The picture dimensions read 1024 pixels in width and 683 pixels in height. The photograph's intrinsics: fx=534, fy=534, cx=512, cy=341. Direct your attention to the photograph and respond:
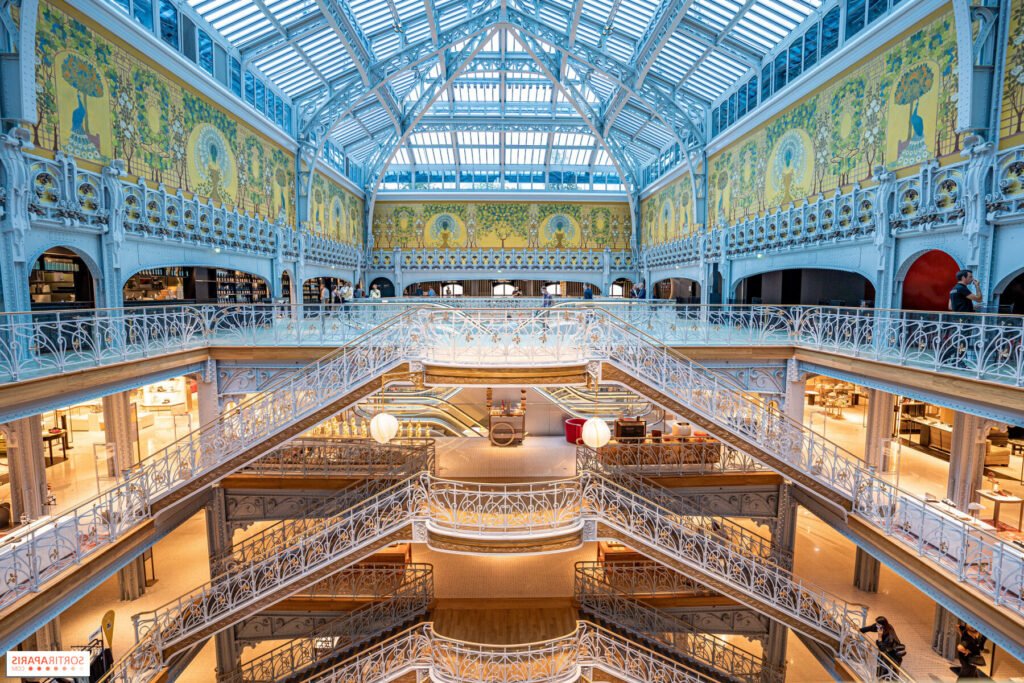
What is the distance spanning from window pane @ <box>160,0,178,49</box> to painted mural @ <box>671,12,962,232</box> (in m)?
15.7

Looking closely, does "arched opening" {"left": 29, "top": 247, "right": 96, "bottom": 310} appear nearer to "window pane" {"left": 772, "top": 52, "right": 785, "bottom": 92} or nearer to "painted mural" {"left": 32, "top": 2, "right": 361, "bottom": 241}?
"painted mural" {"left": 32, "top": 2, "right": 361, "bottom": 241}

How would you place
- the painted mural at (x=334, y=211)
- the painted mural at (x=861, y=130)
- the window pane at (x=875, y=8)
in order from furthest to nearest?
the painted mural at (x=334, y=211) < the window pane at (x=875, y=8) < the painted mural at (x=861, y=130)

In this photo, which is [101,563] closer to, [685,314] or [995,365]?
[685,314]

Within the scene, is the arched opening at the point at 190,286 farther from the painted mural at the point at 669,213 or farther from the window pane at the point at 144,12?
the painted mural at the point at 669,213

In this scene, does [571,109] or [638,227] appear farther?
[638,227]

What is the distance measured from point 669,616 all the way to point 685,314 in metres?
7.57

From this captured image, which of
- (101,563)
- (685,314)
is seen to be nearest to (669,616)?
(685,314)

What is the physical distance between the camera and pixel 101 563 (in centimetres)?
811

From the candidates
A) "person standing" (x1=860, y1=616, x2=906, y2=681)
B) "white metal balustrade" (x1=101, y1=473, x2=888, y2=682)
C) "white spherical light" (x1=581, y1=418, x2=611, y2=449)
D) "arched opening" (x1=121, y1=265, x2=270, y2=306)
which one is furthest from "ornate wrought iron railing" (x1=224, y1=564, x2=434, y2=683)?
"person standing" (x1=860, y1=616, x2=906, y2=681)

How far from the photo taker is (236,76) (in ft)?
51.0

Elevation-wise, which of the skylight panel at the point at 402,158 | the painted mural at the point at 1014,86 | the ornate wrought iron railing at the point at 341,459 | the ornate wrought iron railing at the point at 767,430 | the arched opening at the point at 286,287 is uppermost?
the skylight panel at the point at 402,158

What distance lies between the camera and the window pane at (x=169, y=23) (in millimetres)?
12266

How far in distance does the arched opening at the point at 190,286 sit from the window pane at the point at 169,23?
5320 mm

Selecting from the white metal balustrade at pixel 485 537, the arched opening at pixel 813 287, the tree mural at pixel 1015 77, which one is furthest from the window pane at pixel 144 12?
the arched opening at pixel 813 287
